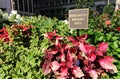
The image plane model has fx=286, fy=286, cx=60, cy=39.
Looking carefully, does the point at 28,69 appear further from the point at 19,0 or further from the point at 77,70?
the point at 19,0

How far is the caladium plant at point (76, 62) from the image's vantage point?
112 inches

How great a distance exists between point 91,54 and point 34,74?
25.6 inches

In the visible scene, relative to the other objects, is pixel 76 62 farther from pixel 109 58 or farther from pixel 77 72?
pixel 109 58

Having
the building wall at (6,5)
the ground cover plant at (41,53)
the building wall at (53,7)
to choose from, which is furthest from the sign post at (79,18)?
the building wall at (53,7)

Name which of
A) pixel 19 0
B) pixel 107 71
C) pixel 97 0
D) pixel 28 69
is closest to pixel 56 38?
pixel 28 69

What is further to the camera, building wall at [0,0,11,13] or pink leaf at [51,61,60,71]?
building wall at [0,0,11,13]

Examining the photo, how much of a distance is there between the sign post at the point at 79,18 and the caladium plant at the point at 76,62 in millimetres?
514

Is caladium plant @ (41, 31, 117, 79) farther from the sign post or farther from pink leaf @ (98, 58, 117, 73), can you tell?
the sign post

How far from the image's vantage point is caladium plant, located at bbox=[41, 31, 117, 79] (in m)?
2.85

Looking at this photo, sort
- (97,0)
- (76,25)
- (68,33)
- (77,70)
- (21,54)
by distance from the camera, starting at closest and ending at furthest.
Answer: (77,70), (21,54), (76,25), (68,33), (97,0)

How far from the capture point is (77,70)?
2834mm

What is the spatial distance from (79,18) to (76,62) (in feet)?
2.56

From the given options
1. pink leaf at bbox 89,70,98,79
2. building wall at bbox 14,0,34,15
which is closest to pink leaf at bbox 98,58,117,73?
pink leaf at bbox 89,70,98,79

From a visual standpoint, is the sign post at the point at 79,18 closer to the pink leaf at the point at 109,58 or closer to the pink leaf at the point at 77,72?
the pink leaf at the point at 109,58
